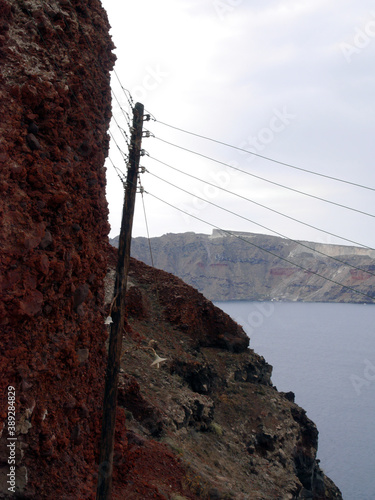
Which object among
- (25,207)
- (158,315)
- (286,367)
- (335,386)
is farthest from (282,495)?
(286,367)

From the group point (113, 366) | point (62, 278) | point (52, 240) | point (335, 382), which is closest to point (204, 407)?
point (113, 366)

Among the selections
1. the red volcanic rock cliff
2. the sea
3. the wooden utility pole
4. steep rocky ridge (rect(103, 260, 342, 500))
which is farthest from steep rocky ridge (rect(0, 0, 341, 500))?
the sea

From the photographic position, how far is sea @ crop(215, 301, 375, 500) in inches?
1706

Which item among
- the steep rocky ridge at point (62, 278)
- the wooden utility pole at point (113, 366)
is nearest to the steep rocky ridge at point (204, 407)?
the steep rocky ridge at point (62, 278)

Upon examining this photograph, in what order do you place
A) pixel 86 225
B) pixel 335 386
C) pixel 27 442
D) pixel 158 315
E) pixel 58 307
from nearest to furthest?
pixel 27 442 < pixel 58 307 < pixel 86 225 < pixel 158 315 < pixel 335 386

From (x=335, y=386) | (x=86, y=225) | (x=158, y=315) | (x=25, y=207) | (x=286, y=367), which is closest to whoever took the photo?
(x=25, y=207)

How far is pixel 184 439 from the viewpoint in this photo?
18078 millimetres

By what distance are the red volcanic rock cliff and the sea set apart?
35592 mm

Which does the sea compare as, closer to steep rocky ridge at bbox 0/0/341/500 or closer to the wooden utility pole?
steep rocky ridge at bbox 0/0/341/500

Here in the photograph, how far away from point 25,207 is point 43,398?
4.09 m

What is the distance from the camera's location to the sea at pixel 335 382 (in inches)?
1706

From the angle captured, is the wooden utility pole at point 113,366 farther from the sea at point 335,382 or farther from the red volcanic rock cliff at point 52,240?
the sea at point 335,382

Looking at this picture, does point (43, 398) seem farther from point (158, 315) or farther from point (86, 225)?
point (158, 315)

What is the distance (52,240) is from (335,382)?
7455 cm
